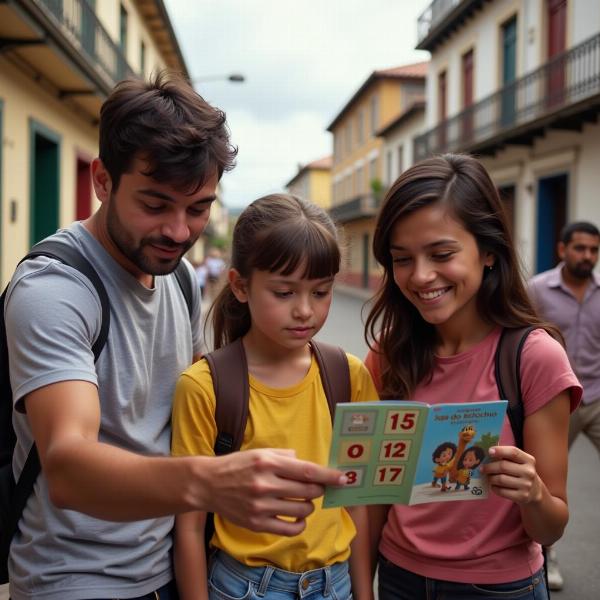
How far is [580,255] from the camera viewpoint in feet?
17.2

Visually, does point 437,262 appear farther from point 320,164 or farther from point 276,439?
point 320,164

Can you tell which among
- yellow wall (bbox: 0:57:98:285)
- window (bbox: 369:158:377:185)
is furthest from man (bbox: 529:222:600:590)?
window (bbox: 369:158:377:185)

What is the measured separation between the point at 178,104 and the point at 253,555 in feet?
3.95

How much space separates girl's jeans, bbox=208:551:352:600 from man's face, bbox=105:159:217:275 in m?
0.82

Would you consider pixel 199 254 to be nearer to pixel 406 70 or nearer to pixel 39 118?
pixel 406 70

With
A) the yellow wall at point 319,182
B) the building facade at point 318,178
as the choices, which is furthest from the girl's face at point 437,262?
the yellow wall at point 319,182

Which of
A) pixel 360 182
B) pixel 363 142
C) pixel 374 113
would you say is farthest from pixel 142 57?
pixel 360 182

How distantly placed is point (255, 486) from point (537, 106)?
16.6 metres

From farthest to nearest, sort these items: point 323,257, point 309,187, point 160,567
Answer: point 309,187
point 323,257
point 160,567

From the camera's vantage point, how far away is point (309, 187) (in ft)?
228

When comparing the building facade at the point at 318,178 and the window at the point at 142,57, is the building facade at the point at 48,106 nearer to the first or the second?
the window at the point at 142,57

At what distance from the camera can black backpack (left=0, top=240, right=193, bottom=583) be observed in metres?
1.77

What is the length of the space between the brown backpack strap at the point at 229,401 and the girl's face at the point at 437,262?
0.55 m

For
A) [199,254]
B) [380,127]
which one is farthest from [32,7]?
[199,254]
